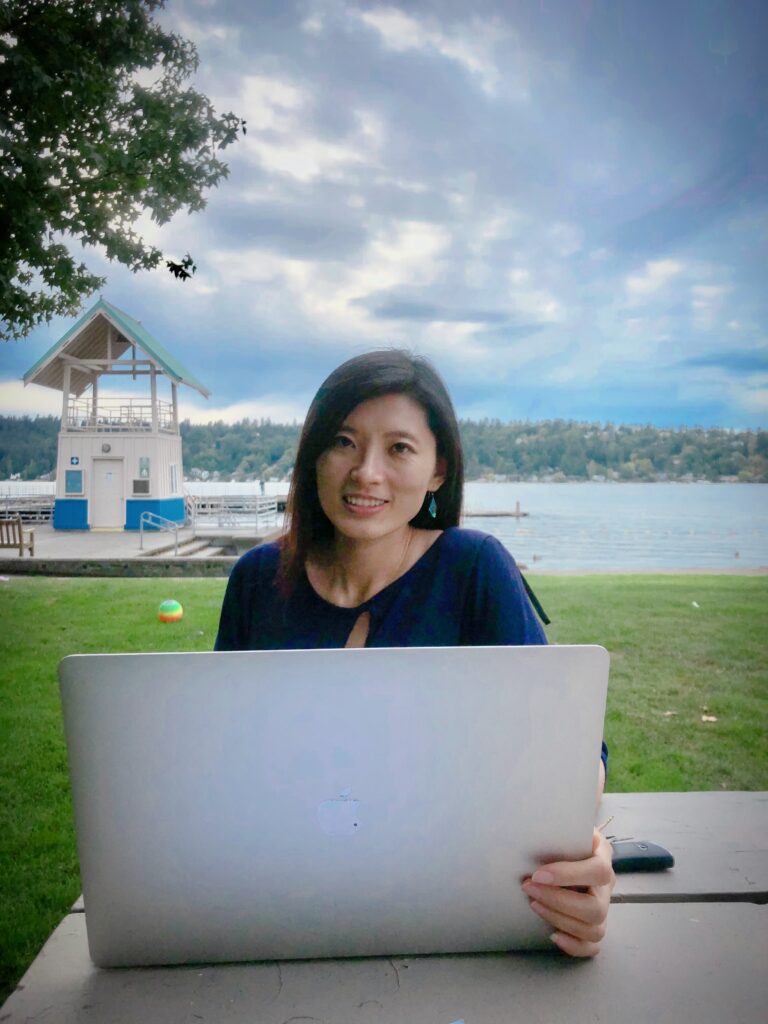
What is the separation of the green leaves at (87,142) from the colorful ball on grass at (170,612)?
5.79ft

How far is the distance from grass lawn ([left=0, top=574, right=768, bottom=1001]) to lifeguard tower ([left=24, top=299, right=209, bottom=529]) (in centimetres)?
59

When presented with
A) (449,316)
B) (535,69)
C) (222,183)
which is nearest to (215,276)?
(222,183)

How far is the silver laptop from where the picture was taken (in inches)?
20.3

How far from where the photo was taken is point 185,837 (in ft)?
1.74

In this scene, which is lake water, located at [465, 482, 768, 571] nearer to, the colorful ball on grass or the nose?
the colorful ball on grass

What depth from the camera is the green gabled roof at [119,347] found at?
3.88m

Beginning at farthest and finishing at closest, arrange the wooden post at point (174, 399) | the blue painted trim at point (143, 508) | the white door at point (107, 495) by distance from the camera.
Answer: the blue painted trim at point (143, 508), the white door at point (107, 495), the wooden post at point (174, 399)

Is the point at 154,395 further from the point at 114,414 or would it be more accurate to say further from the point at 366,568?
the point at 366,568

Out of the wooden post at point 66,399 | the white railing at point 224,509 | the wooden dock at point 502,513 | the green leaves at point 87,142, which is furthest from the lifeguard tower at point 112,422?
the wooden dock at point 502,513

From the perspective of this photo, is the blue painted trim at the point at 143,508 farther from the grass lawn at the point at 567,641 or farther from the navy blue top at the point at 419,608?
the navy blue top at the point at 419,608

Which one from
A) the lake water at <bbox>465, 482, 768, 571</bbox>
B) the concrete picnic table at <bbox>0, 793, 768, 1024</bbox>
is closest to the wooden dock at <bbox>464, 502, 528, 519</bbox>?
the lake water at <bbox>465, 482, 768, 571</bbox>

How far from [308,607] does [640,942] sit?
665mm

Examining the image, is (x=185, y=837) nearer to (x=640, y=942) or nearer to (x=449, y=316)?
(x=640, y=942)

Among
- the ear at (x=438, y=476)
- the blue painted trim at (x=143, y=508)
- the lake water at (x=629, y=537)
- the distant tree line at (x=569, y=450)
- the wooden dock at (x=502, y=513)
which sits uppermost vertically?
the distant tree line at (x=569, y=450)
